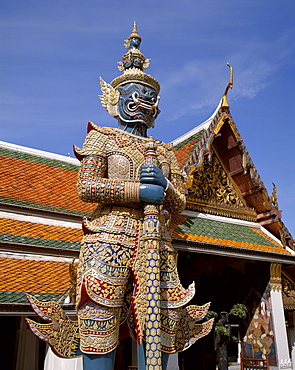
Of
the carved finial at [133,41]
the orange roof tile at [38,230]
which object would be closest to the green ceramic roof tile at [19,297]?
the orange roof tile at [38,230]

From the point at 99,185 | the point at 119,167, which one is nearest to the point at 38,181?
the point at 119,167

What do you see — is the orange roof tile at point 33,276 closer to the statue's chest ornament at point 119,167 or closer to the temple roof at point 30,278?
the temple roof at point 30,278

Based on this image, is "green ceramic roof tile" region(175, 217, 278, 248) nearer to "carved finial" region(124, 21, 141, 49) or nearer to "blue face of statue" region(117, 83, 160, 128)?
"blue face of statue" region(117, 83, 160, 128)

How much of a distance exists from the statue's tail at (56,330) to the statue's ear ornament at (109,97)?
208cm

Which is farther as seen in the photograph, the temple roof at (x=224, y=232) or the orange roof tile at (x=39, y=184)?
the orange roof tile at (x=39, y=184)

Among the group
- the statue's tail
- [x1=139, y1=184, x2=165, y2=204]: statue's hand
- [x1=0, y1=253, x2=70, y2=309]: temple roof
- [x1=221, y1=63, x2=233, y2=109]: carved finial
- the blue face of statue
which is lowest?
the statue's tail

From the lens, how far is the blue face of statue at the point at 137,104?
4.18m

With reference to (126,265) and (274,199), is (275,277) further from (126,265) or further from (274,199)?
(126,265)

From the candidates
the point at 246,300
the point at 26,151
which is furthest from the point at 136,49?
the point at 246,300

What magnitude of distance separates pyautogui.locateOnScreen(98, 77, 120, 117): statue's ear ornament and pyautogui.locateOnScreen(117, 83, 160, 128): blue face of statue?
0.06 meters

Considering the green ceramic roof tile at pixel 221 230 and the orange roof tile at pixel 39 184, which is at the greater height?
the orange roof tile at pixel 39 184

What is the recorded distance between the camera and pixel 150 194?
11.8ft

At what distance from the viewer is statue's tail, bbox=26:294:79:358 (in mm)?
3420

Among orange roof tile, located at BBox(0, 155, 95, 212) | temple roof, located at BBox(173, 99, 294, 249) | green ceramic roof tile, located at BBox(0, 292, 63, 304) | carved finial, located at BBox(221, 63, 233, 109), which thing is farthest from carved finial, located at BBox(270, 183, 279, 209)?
green ceramic roof tile, located at BBox(0, 292, 63, 304)
